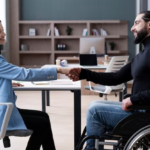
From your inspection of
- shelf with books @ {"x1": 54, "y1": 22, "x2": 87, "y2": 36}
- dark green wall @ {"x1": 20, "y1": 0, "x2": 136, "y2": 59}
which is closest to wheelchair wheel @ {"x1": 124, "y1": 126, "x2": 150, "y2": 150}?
dark green wall @ {"x1": 20, "y1": 0, "x2": 136, "y2": 59}

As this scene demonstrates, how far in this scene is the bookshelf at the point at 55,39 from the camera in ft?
27.2

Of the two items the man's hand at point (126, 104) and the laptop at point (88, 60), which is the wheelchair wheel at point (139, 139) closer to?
the man's hand at point (126, 104)

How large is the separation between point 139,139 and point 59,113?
3.06 m

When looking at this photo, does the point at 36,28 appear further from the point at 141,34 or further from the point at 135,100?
the point at 135,100

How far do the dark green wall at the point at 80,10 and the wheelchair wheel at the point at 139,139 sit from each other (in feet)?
21.3

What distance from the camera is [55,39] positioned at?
8500 millimetres

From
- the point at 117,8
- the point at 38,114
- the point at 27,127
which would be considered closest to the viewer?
the point at 27,127

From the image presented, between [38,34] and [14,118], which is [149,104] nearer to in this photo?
[14,118]

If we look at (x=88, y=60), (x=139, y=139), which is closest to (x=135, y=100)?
(x=139, y=139)

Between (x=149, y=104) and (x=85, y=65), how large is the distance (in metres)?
3.15

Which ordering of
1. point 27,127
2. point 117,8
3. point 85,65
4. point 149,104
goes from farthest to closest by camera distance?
point 117,8, point 85,65, point 27,127, point 149,104

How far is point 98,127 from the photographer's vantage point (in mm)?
2186

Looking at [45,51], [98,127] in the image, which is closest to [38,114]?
[98,127]

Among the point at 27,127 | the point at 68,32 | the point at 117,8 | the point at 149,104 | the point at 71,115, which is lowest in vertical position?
the point at 71,115
